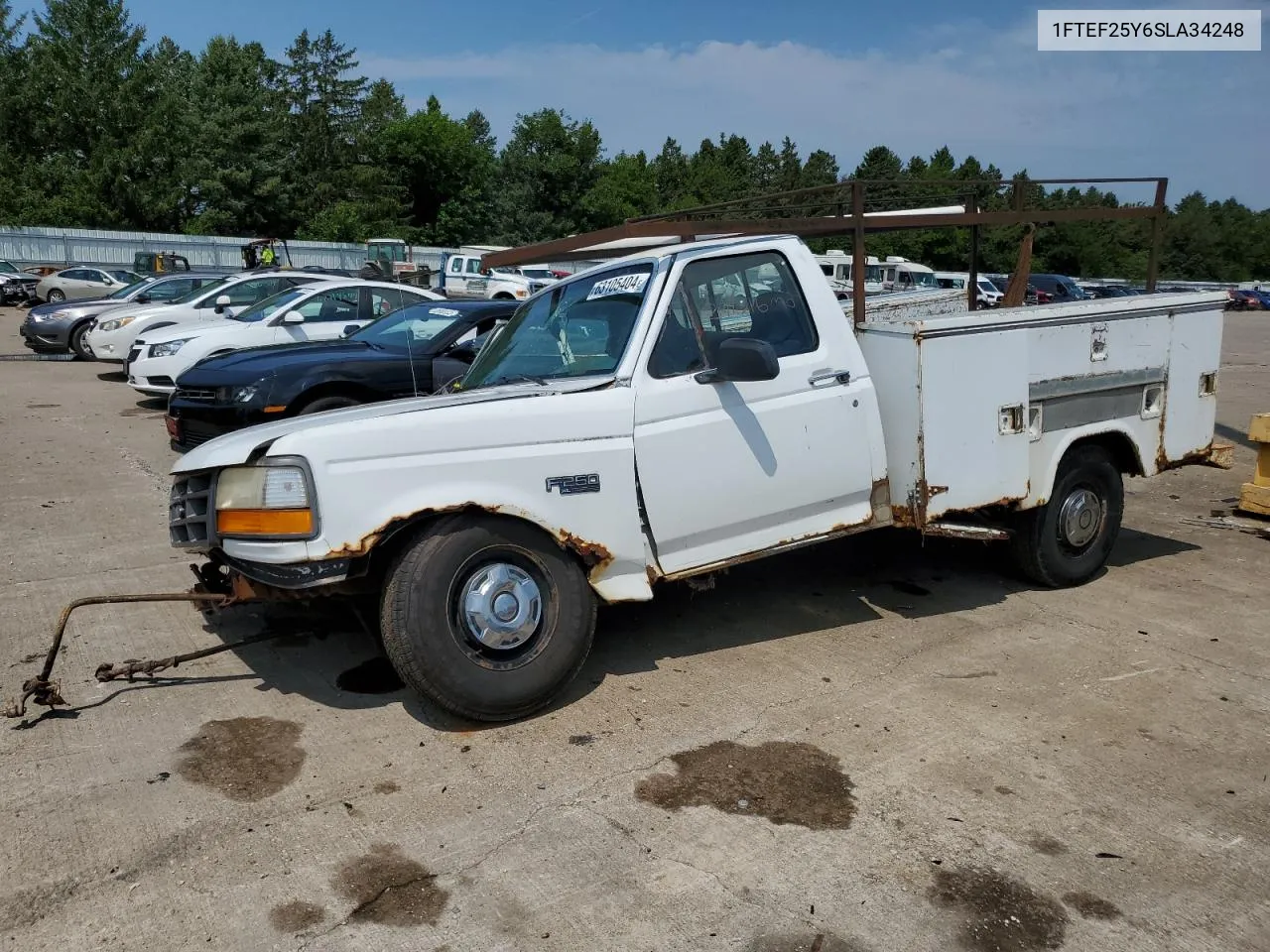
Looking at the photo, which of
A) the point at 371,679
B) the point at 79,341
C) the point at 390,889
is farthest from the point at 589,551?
the point at 79,341

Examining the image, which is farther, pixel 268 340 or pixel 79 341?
pixel 79 341

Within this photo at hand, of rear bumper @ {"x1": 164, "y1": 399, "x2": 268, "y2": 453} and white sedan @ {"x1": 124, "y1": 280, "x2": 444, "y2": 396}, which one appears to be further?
white sedan @ {"x1": 124, "y1": 280, "x2": 444, "y2": 396}

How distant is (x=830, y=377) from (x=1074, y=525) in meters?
2.05

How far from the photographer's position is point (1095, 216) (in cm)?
644

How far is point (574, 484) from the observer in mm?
4457

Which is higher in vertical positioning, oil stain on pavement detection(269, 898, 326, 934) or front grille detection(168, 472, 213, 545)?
front grille detection(168, 472, 213, 545)

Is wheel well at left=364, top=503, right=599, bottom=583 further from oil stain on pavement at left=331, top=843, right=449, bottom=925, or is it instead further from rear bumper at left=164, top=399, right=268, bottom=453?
rear bumper at left=164, top=399, right=268, bottom=453

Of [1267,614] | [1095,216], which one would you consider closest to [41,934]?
[1267,614]

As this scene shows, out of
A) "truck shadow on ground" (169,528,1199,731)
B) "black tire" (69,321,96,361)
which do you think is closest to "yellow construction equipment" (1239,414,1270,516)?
"truck shadow on ground" (169,528,1199,731)

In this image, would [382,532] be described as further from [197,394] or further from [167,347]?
[167,347]

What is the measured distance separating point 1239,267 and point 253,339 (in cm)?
10059

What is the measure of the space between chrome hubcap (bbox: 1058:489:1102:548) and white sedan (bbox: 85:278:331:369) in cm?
1258

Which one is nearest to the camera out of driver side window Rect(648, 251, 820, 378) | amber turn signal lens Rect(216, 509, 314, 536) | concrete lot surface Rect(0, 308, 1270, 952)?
concrete lot surface Rect(0, 308, 1270, 952)

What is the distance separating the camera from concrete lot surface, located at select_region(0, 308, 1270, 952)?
3162 mm
